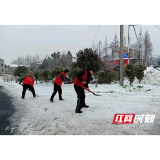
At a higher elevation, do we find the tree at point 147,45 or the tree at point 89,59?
the tree at point 147,45

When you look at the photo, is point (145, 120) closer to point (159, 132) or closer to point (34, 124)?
point (159, 132)

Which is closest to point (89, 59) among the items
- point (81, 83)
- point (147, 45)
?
point (81, 83)

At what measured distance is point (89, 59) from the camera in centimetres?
1184

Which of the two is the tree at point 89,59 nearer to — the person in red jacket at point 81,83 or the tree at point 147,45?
the person in red jacket at point 81,83

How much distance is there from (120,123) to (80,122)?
1.05 m

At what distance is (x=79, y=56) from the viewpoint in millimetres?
12000

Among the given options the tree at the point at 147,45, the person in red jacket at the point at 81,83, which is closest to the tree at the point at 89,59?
the person in red jacket at the point at 81,83

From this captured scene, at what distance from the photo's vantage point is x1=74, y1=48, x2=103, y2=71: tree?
1176cm

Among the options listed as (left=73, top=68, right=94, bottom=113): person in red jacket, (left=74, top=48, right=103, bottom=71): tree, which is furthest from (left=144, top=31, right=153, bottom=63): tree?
(left=73, top=68, right=94, bottom=113): person in red jacket

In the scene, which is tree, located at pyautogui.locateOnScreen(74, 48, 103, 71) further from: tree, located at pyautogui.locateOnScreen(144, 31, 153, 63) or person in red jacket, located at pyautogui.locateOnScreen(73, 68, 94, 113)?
tree, located at pyautogui.locateOnScreen(144, 31, 153, 63)

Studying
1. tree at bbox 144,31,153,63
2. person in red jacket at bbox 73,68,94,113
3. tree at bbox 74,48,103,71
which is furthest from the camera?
tree at bbox 144,31,153,63

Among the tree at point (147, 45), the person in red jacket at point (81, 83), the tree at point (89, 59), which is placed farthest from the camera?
the tree at point (147, 45)

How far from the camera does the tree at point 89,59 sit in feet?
38.6
